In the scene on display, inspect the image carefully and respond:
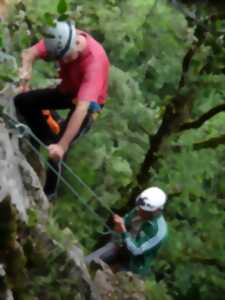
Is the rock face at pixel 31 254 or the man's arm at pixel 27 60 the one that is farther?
the man's arm at pixel 27 60

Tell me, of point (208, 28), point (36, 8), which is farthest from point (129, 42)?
point (208, 28)

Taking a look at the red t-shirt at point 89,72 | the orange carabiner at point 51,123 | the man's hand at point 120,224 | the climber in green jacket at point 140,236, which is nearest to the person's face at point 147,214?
the climber in green jacket at point 140,236

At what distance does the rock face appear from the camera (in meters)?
5.16

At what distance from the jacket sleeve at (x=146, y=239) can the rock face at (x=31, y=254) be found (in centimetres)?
74

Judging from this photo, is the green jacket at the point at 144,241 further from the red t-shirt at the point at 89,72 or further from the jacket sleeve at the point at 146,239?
the red t-shirt at the point at 89,72

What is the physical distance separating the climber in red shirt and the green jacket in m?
1.31

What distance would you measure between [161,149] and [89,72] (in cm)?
344

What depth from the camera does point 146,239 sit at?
7652 mm

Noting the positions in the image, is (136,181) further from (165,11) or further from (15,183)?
(15,183)

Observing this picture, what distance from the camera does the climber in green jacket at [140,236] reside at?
764 centimetres

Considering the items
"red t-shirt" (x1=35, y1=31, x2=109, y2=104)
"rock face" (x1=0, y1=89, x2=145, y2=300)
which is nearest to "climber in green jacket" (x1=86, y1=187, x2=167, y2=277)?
"rock face" (x1=0, y1=89, x2=145, y2=300)

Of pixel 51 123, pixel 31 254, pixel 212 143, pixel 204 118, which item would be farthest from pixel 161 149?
pixel 31 254

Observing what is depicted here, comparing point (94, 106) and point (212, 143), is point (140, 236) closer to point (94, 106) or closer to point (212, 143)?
point (94, 106)

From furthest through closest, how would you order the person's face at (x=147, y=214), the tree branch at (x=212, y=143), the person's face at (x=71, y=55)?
1. the tree branch at (x=212, y=143)
2. the person's face at (x=147, y=214)
3. the person's face at (x=71, y=55)
